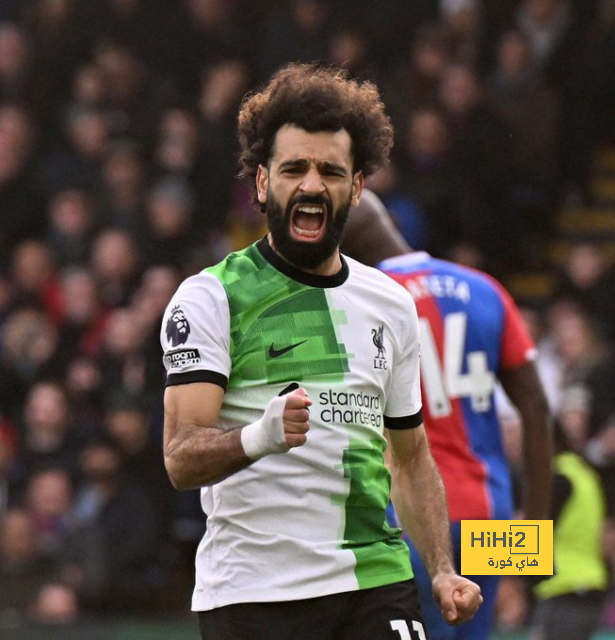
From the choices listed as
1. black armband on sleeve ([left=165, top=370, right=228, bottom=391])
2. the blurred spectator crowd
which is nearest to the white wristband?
black armband on sleeve ([left=165, top=370, right=228, bottom=391])

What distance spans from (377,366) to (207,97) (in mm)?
9072

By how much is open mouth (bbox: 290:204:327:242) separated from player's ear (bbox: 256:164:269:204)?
5.6 inches

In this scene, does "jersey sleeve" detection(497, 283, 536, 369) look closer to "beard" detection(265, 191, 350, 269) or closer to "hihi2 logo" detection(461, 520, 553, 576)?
→ "hihi2 logo" detection(461, 520, 553, 576)

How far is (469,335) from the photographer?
575 centimetres

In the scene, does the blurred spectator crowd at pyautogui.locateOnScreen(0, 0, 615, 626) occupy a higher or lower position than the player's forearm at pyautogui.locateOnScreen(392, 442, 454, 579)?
higher

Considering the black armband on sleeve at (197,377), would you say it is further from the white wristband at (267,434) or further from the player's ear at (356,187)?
the player's ear at (356,187)

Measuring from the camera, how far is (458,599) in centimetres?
414

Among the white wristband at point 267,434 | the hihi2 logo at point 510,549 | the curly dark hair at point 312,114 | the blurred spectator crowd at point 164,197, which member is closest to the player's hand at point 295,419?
the white wristband at point 267,434

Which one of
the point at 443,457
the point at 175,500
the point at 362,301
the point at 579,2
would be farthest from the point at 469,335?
the point at 579,2

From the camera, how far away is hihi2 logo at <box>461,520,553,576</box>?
4797 mm

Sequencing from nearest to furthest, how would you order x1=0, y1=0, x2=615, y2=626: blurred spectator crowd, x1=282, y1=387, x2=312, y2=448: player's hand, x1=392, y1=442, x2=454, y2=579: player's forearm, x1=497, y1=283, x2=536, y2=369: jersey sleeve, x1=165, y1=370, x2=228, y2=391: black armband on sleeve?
1. x1=282, y1=387, x2=312, y2=448: player's hand
2. x1=165, y1=370, x2=228, y2=391: black armband on sleeve
3. x1=392, y1=442, x2=454, y2=579: player's forearm
4. x1=497, y1=283, x2=536, y2=369: jersey sleeve
5. x1=0, y1=0, x2=615, y2=626: blurred spectator crowd

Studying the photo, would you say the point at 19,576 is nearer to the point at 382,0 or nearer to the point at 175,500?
the point at 175,500

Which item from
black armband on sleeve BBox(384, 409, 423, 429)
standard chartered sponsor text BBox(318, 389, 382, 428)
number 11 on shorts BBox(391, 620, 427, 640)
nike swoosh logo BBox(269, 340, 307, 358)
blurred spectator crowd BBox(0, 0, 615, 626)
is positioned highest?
blurred spectator crowd BBox(0, 0, 615, 626)

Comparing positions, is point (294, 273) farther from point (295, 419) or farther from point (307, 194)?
point (295, 419)
